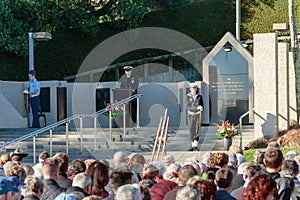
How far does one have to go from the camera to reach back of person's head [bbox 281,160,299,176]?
8.43 m

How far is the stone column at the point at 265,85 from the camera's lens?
1858 centimetres

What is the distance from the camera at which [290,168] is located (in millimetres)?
8469

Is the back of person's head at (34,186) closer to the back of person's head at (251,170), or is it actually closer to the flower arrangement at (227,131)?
the back of person's head at (251,170)

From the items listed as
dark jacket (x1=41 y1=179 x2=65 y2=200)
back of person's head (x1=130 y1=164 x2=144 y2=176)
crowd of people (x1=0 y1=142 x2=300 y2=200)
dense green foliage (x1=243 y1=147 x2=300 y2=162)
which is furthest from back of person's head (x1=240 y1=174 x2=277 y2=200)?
dense green foliage (x1=243 y1=147 x2=300 y2=162)

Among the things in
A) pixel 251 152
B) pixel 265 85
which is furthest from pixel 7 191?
pixel 265 85

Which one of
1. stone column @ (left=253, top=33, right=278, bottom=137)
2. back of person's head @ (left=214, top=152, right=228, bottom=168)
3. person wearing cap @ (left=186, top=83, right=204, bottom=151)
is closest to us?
back of person's head @ (left=214, top=152, right=228, bottom=168)

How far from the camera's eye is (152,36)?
31.8m

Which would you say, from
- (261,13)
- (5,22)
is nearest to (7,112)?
(5,22)

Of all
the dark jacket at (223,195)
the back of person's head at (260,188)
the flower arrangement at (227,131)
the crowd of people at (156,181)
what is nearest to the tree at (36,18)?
the flower arrangement at (227,131)

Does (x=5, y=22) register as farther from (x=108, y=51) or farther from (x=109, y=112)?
(x=109, y=112)

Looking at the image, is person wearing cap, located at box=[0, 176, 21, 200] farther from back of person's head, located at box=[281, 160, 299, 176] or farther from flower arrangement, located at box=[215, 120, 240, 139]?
flower arrangement, located at box=[215, 120, 240, 139]

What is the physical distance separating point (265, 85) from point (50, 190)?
11.6m

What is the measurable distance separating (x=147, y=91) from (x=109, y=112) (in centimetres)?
416

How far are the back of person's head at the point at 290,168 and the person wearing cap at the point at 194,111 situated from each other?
933cm
